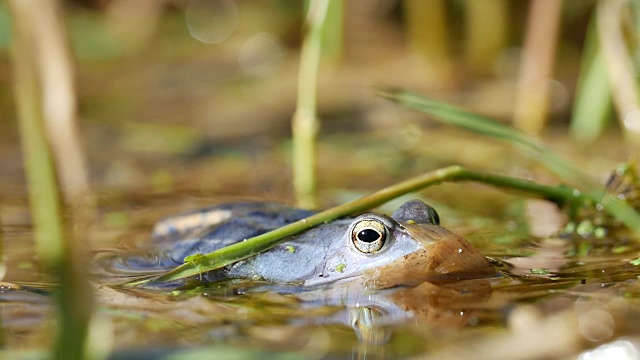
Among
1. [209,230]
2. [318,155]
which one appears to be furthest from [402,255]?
[318,155]

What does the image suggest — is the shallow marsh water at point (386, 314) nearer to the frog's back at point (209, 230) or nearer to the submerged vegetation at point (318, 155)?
the submerged vegetation at point (318, 155)

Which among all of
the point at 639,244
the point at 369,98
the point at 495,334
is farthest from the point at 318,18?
the point at 369,98

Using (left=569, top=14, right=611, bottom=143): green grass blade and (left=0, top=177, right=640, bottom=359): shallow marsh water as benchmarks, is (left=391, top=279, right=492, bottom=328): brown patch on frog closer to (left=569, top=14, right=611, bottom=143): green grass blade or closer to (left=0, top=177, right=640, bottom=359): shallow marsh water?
(left=0, top=177, right=640, bottom=359): shallow marsh water

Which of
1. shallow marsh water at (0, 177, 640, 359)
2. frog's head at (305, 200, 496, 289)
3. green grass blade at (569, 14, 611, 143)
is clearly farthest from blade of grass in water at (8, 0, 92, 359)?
green grass blade at (569, 14, 611, 143)

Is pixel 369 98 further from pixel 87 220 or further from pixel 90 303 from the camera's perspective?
pixel 90 303

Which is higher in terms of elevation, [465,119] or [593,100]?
[593,100]

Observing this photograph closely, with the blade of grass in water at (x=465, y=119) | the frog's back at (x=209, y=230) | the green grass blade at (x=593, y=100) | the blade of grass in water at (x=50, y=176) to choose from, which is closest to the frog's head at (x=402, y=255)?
the blade of grass in water at (x=465, y=119)

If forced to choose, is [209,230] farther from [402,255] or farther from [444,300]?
[444,300]
